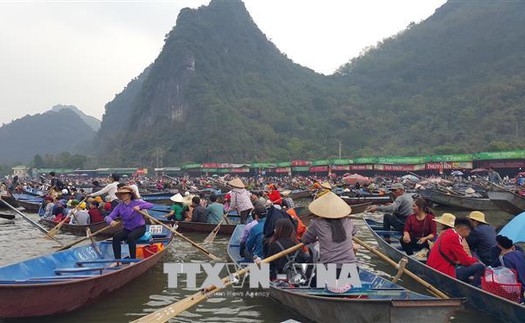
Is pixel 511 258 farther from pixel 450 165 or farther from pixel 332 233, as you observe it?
pixel 450 165

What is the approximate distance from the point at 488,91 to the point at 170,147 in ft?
190

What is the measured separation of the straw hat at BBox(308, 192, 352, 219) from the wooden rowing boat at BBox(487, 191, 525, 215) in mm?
10546

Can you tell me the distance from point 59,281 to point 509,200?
12.9m

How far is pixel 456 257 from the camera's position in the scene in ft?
18.6

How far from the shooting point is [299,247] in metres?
5.30

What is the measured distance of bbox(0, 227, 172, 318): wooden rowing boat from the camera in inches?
190

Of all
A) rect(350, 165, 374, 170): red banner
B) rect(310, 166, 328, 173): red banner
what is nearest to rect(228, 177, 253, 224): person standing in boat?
rect(350, 165, 374, 170): red banner

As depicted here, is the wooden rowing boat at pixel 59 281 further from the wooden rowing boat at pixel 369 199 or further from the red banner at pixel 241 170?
the red banner at pixel 241 170

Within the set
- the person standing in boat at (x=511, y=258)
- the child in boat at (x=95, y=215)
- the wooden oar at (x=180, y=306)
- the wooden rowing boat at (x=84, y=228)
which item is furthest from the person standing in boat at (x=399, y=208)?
the child in boat at (x=95, y=215)

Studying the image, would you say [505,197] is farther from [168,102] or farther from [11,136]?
A: [11,136]

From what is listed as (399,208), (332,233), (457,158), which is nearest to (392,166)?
(457,158)

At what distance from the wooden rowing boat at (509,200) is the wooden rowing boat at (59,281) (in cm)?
1099

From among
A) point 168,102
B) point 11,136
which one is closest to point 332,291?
point 168,102

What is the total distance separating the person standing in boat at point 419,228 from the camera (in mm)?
7289
